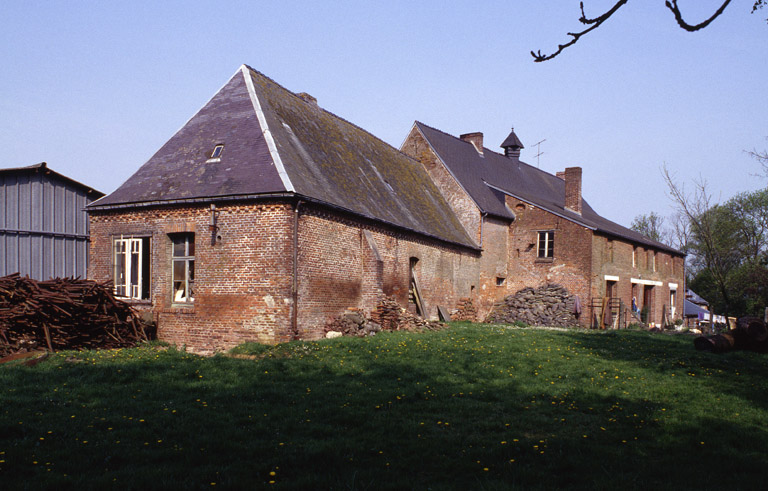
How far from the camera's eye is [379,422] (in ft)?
24.8

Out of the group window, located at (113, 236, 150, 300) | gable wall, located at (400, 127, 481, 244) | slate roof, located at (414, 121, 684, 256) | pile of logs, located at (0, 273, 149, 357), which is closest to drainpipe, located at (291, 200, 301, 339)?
pile of logs, located at (0, 273, 149, 357)

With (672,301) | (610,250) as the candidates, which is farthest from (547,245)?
(672,301)

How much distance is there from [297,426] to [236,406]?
139 cm

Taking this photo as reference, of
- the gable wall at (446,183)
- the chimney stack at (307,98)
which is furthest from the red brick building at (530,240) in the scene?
the chimney stack at (307,98)

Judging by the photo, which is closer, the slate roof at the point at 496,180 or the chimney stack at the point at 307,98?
the chimney stack at the point at 307,98

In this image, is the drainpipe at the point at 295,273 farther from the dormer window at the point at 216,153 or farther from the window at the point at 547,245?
the window at the point at 547,245

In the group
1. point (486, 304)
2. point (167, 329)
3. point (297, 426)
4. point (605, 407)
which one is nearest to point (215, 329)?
point (167, 329)

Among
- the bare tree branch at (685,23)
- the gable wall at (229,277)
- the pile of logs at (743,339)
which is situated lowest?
the pile of logs at (743,339)

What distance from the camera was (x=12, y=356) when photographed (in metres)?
12.2

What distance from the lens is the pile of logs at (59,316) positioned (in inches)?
517

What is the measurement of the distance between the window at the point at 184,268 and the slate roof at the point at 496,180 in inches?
597

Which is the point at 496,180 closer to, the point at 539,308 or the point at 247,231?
the point at 539,308

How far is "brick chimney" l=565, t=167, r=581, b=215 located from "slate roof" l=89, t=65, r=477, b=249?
1123cm

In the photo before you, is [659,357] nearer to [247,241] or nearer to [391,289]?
[391,289]
